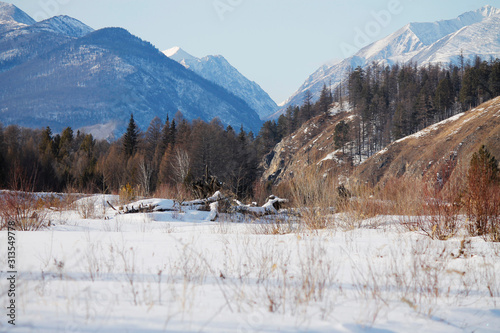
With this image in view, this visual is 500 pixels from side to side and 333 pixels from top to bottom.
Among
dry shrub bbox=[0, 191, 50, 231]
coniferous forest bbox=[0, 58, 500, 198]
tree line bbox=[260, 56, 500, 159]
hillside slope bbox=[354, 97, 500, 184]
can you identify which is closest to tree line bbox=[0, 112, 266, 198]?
coniferous forest bbox=[0, 58, 500, 198]

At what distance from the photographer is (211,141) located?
1608 inches

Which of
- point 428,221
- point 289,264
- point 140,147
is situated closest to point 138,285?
point 289,264

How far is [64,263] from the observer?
3314 millimetres

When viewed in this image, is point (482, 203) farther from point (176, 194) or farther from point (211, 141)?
point (211, 141)

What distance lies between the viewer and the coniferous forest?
121ft

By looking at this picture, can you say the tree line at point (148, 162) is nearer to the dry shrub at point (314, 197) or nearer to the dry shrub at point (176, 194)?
the dry shrub at point (176, 194)

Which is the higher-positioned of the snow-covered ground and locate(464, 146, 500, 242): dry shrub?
locate(464, 146, 500, 242): dry shrub

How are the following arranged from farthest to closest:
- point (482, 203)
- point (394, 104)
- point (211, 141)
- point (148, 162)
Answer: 1. point (394, 104)
2. point (148, 162)
3. point (211, 141)
4. point (482, 203)

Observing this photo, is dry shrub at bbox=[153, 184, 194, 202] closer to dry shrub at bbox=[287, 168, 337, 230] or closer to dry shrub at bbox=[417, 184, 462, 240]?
dry shrub at bbox=[287, 168, 337, 230]

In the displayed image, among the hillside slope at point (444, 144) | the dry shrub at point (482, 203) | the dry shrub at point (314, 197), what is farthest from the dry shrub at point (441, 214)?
the hillside slope at point (444, 144)

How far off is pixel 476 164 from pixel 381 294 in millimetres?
3862

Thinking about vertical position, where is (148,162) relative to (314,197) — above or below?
above

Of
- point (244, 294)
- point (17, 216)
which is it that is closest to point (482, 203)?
point (244, 294)

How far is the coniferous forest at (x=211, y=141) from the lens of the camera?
37.0 meters
